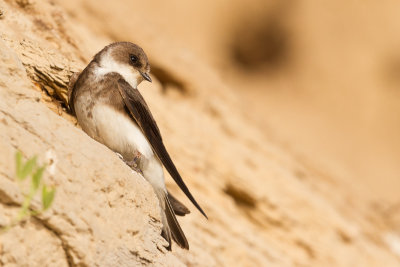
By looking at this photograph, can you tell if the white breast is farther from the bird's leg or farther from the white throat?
the white throat

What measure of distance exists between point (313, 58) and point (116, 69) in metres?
8.98

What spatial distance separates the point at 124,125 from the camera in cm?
307

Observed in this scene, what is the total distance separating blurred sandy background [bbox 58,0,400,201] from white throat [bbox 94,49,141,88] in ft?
25.5

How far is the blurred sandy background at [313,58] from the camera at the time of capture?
1147 cm

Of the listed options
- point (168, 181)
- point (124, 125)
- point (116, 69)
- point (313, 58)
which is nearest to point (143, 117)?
point (124, 125)

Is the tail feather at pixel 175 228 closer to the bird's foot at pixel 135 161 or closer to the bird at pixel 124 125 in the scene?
the bird at pixel 124 125

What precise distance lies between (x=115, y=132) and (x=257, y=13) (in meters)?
9.51

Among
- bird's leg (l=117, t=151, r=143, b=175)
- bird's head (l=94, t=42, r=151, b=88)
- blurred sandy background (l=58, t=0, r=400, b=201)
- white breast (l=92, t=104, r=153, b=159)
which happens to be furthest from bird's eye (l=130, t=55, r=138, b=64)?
blurred sandy background (l=58, t=0, r=400, b=201)

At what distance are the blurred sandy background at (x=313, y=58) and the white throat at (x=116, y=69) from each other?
7.76m

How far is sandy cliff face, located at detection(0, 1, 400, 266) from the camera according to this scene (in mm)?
2172

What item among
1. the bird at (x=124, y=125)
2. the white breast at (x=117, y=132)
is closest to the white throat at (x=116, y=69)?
the bird at (x=124, y=125)

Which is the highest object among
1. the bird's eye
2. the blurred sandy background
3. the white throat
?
the blurred sandy background

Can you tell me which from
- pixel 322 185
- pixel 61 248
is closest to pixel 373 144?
pixel 322 185

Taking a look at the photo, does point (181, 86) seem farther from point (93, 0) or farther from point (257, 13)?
point (257, 13)
